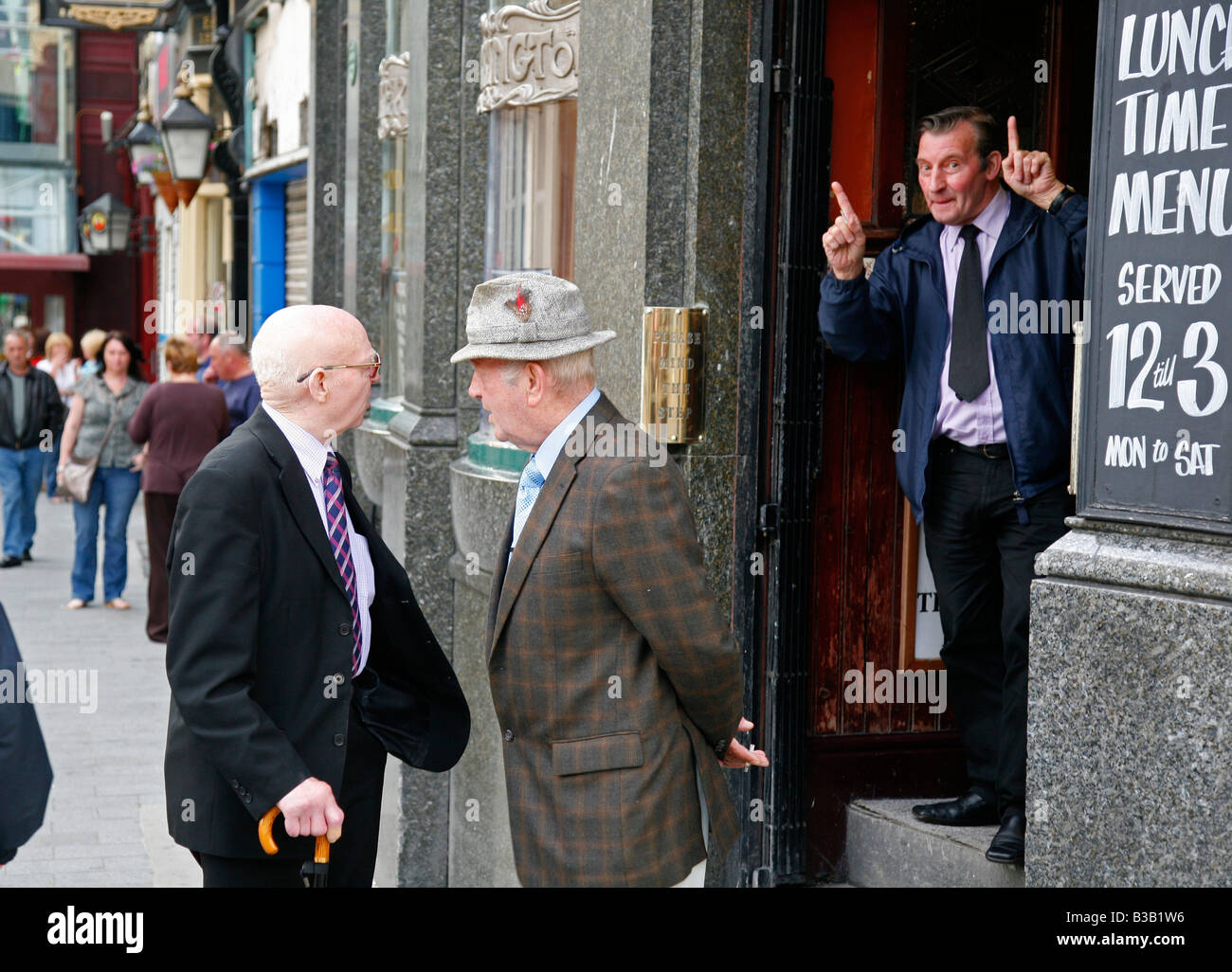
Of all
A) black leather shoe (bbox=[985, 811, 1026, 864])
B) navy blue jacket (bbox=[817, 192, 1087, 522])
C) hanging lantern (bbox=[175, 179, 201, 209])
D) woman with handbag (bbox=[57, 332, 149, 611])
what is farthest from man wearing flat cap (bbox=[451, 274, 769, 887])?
hanging lantern (bbox=[175, 179, 201, 209])

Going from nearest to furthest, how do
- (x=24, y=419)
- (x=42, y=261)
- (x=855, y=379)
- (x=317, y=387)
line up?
(x=317, y=387), (x=855, y=379), (x=24, y=419), (x=42, y=261)

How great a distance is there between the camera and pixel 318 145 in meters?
10.7

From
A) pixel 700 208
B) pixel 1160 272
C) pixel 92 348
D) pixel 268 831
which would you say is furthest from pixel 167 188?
pixel 1160 272

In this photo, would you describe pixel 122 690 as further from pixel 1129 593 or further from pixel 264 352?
pixel 1129 593

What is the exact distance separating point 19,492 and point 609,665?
12.6 metres

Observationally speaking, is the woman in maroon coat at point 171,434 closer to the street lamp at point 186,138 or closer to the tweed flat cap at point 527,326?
the street lamp at point 186,138

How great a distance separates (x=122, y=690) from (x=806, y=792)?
610cm

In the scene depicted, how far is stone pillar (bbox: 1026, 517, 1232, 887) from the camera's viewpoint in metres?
3.29

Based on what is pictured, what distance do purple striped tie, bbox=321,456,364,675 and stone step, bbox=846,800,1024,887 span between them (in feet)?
6.37

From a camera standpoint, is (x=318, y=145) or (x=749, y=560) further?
(x=318, y=145)

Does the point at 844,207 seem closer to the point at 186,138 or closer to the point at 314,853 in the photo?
the point at 314,853

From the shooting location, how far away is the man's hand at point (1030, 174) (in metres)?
4.48

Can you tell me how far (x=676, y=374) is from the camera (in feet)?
16.9

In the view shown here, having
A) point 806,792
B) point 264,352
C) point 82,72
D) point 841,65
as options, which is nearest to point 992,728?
point 806,792
